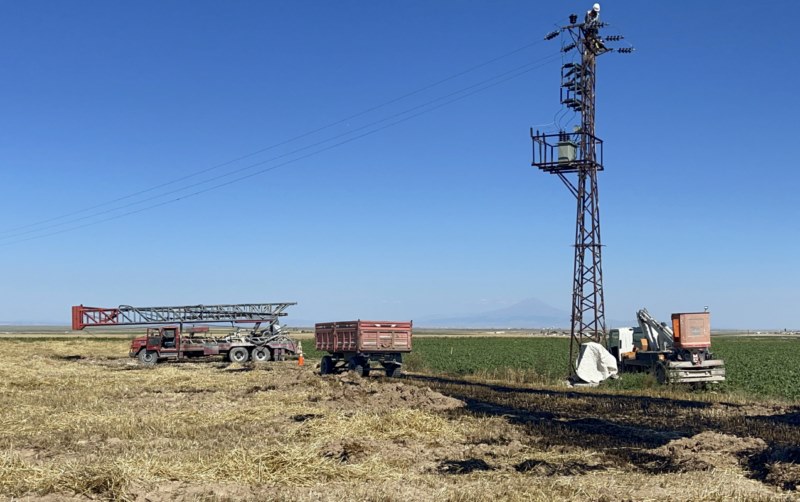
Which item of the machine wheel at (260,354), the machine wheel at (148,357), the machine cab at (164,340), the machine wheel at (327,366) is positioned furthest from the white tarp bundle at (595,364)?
the machine wheel at (148,357)

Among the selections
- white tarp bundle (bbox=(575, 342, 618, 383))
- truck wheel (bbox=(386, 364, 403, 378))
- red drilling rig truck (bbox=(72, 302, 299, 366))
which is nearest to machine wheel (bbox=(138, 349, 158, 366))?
red drilling rig truck (bbox=(72, 302, 299, 366))

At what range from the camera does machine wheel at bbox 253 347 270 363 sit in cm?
3820

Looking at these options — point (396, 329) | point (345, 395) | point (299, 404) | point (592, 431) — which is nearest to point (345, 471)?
point (592, 431)

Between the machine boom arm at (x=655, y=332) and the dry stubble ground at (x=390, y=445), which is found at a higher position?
the machine boom arm at (x=655, y=332)

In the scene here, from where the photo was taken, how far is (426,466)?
10672mm

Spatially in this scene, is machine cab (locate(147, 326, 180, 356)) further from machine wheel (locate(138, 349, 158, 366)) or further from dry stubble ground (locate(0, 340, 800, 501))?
dry stubble ground (locate(0, 340, 800, 501))

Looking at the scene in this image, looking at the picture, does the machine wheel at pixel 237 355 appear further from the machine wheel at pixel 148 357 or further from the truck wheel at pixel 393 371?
the truck wheel at pixel 393 371

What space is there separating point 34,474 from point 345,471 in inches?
159

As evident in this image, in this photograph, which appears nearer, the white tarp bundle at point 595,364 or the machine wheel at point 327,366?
the white tarp bundle at point 595,364

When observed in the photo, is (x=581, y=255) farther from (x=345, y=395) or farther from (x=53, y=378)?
(x=53, y=378)

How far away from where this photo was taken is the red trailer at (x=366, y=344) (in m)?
27.5

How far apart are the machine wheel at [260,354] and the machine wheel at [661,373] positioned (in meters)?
21.2

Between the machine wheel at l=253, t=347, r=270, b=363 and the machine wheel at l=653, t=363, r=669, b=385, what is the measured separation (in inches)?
836

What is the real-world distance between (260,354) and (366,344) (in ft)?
41.3
